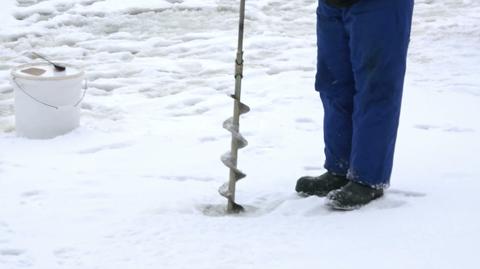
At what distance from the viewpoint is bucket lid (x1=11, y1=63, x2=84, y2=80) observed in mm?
4758

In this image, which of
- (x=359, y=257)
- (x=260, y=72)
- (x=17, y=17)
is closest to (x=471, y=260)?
(x=359, y=257)

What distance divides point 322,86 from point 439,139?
1555 mm

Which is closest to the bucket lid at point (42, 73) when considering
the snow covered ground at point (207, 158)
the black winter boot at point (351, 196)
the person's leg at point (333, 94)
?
the snow covered ground at point (207, 158)

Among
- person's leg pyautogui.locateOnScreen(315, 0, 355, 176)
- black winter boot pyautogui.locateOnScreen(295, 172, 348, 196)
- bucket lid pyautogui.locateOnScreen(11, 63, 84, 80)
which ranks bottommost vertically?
black winter boot pyautogui.locateOnScreen(295, 172, 348, 196)

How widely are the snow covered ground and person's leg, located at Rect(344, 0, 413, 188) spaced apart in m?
0.24

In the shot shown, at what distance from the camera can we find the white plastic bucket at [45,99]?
4758 mm

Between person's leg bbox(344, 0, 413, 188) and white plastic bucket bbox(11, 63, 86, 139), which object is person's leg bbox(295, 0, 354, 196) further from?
white plastic bucket bbox(11, 63, 86, 139)

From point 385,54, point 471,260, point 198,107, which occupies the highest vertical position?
point 385,54

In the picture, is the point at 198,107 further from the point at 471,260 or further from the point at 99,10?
the point at 99,10

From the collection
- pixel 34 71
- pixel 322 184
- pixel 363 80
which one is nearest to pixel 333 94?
pixel 363 80

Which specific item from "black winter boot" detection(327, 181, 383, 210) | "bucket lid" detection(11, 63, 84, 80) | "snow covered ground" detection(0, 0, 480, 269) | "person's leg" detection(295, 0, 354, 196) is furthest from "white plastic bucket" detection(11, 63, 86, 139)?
"black winter boot" detection(327, 181, 383, 210)

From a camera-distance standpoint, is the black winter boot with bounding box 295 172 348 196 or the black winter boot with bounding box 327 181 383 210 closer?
the black winter boot with bounding box 327 181 383 210

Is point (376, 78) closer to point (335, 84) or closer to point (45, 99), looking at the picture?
point (335, 84)

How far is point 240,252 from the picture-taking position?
2818 mm
